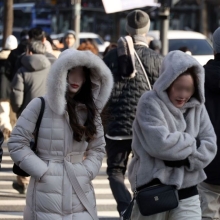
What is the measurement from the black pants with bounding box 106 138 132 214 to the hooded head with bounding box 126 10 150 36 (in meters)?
1.04

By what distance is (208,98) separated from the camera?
595cm

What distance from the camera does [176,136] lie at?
515cm

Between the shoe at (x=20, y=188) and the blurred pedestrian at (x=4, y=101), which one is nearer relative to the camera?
the shoe at (x=20, y=188)

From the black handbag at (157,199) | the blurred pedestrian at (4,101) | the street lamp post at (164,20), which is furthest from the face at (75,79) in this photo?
the street lamp post at (164,20)

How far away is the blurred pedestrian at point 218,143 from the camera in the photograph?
19.2ft

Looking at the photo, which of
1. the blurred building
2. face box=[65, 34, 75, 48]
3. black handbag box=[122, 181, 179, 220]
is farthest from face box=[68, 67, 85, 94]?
the blurred building

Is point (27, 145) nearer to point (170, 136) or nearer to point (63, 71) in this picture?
point (63, 71)

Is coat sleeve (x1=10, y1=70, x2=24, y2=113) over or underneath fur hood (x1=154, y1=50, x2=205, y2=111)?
underneath

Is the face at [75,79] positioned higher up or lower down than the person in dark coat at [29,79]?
higher up

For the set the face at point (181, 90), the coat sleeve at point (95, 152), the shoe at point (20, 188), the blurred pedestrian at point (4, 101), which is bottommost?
the shoe at point (20, 188)

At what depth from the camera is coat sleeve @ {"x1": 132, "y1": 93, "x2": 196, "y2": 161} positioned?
16.9 feet

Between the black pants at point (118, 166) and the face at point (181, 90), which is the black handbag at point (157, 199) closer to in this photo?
the face at point (181, 90)

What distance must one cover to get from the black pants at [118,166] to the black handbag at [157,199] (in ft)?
6.62

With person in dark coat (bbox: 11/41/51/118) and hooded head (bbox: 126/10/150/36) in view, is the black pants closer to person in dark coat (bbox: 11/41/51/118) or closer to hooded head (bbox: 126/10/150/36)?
hooded head (bbox: 126/10/150/36)
